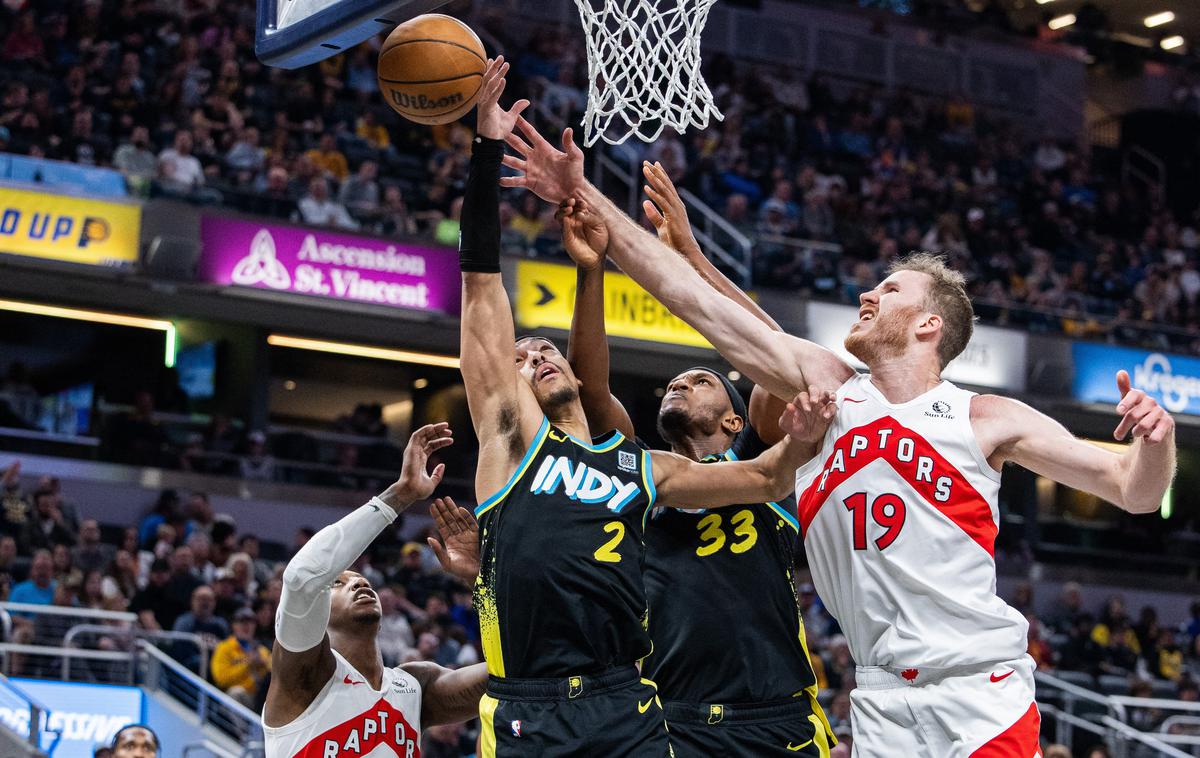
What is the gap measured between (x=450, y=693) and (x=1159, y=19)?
26555mm

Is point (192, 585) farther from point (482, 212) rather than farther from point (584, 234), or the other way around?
point (482, 212)

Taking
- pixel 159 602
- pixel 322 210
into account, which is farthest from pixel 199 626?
pixel 322 210

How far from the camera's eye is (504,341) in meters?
4.56

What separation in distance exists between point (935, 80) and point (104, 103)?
16.1 m

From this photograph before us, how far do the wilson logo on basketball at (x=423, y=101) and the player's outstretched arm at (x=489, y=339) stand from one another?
71cm

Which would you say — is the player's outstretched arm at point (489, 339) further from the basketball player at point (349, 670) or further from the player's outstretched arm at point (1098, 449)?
the player's outstretched arm at point (1098, 449)

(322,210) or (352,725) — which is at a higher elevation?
(322,210)

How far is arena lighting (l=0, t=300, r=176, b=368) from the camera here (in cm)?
1816

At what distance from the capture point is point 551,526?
4359 millimetres

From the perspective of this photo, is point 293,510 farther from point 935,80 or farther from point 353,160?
point 935,80

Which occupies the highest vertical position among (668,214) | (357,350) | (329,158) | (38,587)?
(329,158)

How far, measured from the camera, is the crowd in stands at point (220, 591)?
1138 centimetres

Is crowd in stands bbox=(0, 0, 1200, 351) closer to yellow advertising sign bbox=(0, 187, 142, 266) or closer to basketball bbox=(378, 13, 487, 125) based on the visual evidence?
yellow advertising sign bbox=(0, 187, 142, 266)

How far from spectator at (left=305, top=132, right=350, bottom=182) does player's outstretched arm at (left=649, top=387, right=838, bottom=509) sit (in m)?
12.7
